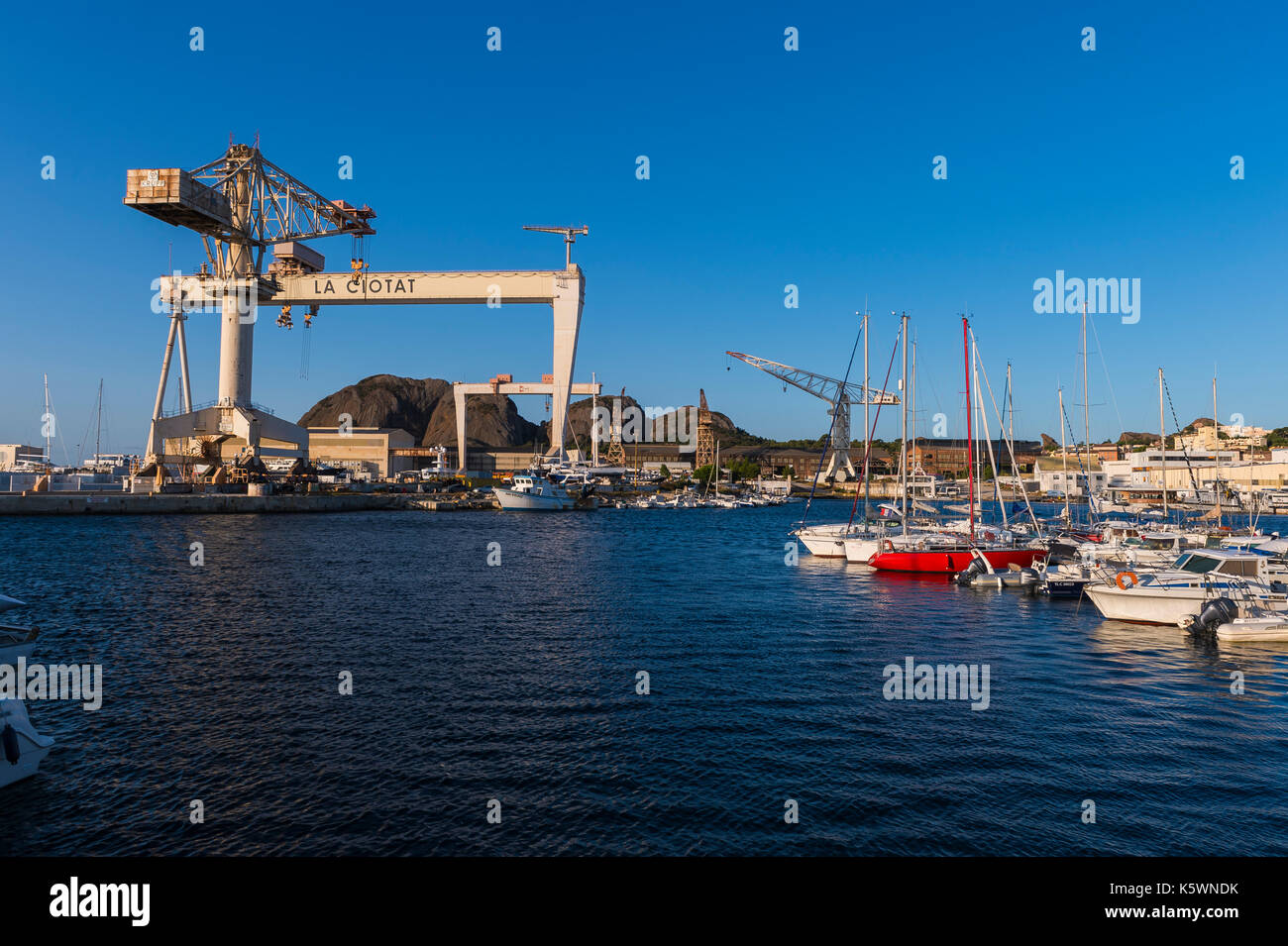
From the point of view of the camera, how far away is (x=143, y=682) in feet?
46.9

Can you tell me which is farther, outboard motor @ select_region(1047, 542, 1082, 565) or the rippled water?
outboard motor @ select_region(1047, 542, 1082, 565)

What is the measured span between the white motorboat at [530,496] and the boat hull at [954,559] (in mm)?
53127

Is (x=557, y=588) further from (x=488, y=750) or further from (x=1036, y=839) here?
(x=1036, y=839)

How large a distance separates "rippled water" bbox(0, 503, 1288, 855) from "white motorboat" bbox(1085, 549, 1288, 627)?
0.86m

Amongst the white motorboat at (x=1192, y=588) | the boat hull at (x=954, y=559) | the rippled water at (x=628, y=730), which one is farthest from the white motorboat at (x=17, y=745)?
the boat hull at (x=954, y=559)

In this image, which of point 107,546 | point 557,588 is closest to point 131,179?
point 107,546

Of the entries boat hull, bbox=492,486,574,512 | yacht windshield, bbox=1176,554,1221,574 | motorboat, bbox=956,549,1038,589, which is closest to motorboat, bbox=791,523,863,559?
motorboat, bbox=956,549,1038,589

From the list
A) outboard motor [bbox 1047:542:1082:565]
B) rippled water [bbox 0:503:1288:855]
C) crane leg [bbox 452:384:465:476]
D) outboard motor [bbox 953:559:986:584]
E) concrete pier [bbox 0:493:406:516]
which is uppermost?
crane leg [bbox 452:384:465:476]

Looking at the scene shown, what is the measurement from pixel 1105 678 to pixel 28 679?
67.7 feet

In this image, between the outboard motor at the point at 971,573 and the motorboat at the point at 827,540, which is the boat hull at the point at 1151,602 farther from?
the motorboat at the point at 827,540

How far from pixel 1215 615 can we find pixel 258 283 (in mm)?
67838

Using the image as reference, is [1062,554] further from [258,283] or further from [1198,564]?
[258,283]

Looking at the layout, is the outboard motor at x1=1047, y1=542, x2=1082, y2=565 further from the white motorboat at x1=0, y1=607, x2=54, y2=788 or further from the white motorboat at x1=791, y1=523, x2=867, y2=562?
the white motorboat at x1=0, y1=607, x2=54, y2=788

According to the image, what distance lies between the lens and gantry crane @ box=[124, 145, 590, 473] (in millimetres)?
58625
